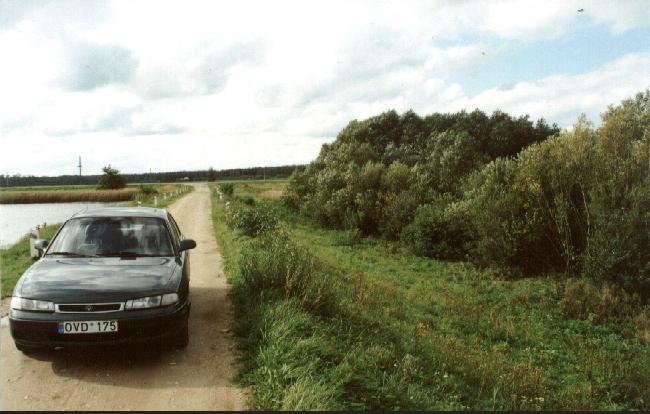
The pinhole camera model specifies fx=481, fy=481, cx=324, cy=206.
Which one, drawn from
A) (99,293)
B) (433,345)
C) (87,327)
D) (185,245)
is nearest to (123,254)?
(185,245)

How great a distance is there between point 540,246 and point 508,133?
19516 mm

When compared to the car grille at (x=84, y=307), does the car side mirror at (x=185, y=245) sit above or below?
above

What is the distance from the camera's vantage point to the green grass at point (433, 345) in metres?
5.45

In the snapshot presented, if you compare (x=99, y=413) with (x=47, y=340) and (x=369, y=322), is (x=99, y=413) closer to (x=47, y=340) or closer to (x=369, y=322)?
(x=47, y=340)

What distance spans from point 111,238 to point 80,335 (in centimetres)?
196

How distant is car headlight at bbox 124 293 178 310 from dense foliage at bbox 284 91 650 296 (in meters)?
12.7

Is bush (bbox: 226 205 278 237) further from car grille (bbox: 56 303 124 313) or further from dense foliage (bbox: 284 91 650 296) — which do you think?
car grille (bbox: 56 303 124 313)

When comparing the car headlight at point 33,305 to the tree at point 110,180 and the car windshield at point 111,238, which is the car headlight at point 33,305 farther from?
the tree at point 110,180

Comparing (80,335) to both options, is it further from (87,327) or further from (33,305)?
(33,305)

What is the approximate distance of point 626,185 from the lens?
1407cm

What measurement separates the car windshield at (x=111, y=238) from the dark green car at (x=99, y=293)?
0.01 m

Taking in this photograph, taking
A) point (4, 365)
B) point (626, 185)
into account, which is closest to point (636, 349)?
point (626, 185)

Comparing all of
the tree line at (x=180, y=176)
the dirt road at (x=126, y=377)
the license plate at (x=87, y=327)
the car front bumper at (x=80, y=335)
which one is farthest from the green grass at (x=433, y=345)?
the tree line at (x=180, y=176)

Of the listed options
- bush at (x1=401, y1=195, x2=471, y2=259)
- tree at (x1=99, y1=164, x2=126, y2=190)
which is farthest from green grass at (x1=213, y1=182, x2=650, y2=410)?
tree at (x1=99, y1=164, x2=126, y2=190)
